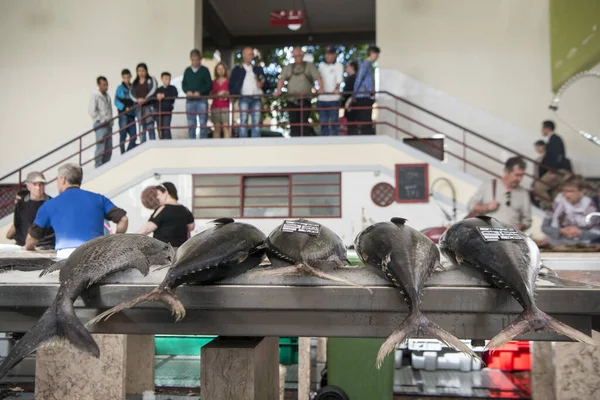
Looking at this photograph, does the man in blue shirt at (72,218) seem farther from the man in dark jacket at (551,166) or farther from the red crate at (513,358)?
the man in dark jacket at (551,166)

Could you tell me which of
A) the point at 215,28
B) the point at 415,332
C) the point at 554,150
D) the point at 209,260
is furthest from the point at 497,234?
the point at 215,28

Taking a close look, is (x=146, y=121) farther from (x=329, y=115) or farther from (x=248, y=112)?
(x=329, y=115)

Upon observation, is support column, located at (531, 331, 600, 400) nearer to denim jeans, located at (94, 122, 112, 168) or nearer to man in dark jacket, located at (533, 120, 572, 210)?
man in dark jacket, located at (533, 120, 572, 210)

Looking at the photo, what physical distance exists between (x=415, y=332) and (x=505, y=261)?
0.37 metres

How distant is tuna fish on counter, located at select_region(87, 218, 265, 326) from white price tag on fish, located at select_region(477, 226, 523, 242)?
742 millimetres

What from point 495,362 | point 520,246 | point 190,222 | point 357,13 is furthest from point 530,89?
point 520,246

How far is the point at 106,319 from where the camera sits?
1614 millimetres

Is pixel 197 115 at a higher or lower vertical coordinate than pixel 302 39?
lower

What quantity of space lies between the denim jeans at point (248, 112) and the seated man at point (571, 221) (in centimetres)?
677

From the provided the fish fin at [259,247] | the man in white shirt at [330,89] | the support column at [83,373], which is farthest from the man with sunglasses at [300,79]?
the fish fin at [259,247]

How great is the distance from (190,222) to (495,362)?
3542mm

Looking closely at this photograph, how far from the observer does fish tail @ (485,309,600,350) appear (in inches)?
55.0

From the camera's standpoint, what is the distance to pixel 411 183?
36.4ft

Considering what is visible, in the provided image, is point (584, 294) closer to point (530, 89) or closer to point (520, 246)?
point (520, 246)
